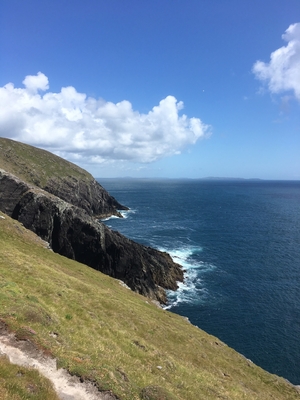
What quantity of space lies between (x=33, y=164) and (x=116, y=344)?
138 m

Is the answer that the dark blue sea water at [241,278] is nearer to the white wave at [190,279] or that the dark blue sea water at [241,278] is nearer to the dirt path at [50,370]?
the white wave at [190,279]

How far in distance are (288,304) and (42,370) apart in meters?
62.1

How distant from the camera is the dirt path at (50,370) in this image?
13.7m

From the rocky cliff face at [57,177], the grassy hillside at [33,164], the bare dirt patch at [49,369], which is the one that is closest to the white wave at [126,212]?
the rocky cliff face at [57,177]

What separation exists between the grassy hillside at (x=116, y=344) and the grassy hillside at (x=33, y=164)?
9892 cm

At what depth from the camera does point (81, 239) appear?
230 feet

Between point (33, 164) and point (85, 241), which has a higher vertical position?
point (33, 164)

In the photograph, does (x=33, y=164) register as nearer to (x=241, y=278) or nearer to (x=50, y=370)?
(x=241, y=278)

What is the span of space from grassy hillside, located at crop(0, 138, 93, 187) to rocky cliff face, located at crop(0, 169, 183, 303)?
50.8 metres

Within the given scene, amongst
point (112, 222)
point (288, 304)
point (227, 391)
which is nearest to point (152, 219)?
point (112, 222)

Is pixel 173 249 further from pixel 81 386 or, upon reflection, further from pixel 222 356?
pixel 81 386

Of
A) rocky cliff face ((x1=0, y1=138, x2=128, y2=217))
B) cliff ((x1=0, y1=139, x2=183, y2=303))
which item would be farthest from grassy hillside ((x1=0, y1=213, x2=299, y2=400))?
rocky cliff face ((x1=0, y1=138, x2=128, y2=217))

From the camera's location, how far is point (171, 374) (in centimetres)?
2109

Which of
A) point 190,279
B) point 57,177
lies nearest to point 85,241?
point 190,279
